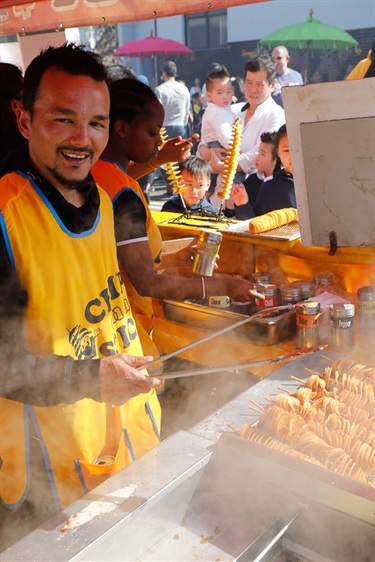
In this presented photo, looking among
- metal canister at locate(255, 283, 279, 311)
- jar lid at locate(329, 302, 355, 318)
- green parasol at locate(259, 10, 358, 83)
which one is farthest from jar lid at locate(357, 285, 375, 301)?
green parasol at locate(259, 10, 358, 83)

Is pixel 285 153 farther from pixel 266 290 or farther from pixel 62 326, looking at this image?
A: pixel 62 326

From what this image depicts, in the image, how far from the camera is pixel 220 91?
21.8 ft

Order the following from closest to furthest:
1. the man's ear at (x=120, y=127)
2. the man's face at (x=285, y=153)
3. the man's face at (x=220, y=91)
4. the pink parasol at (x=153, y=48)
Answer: the man's ear at (x=120, y=127) < the man's face at (x=285, y=153) < the man's face at (x=220, y=91) < the pink parasol at (x=153, y=48)

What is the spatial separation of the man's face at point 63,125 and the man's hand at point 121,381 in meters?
0.59

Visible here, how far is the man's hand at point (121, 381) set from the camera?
4.80 ft

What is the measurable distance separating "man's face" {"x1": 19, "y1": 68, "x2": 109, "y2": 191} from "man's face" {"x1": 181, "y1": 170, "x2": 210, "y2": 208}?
2636 mm

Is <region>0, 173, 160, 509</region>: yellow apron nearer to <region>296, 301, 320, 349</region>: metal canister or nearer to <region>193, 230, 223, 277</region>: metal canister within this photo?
<region>193, 230, 223, 277</region>: metal canister

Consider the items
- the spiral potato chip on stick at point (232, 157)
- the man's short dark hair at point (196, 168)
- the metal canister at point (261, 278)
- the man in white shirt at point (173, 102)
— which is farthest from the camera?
the man in white shirt at point (173, 102)

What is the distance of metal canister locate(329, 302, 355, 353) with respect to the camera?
244 cm

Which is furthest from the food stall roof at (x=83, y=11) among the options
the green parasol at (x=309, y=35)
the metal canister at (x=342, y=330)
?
the green parasol at (x=309, y=35)

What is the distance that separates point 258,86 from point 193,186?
6.13 ft

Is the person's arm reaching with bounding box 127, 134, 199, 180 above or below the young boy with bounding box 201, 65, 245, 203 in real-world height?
below

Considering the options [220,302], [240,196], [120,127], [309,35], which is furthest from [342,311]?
[309,35]

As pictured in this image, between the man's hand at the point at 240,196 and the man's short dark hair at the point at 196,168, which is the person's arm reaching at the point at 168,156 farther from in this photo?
the man's hand at the point at 240,196
